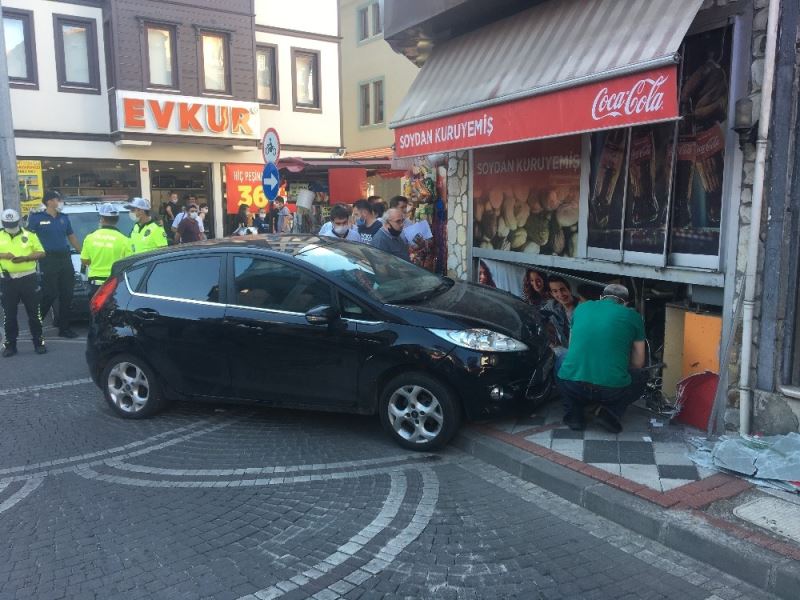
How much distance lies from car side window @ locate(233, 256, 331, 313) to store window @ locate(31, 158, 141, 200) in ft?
46.4

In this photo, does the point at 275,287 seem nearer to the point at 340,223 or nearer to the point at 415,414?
the point at 415,414

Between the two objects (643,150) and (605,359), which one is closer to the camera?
(605,359)

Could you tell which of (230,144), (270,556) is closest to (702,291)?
(270,556)

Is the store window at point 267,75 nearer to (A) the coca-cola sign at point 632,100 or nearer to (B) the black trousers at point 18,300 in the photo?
(B) the black trousers at point 18,300

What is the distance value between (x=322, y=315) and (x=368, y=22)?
26.9 metres

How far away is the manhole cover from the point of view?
148 inches

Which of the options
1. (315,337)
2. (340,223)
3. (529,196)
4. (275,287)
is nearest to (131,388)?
(275,287)

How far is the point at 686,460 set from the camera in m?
4.73

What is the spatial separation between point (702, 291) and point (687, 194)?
845 millimetres

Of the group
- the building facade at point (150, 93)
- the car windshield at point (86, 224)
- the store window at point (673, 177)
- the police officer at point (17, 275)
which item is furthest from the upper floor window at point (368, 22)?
the store window at point (673, 177)

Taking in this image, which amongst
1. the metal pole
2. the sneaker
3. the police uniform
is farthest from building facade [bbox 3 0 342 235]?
the sneaker

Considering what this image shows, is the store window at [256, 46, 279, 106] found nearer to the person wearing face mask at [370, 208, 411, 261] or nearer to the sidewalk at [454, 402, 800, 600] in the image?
the person wearing face mask at [370, 208, 411, 261]

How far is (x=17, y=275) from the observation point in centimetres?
870

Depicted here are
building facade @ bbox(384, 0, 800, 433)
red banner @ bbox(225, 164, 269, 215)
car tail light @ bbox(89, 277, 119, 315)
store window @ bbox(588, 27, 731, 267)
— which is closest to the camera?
building facade @ bbox(384, 0, 800, 433)
